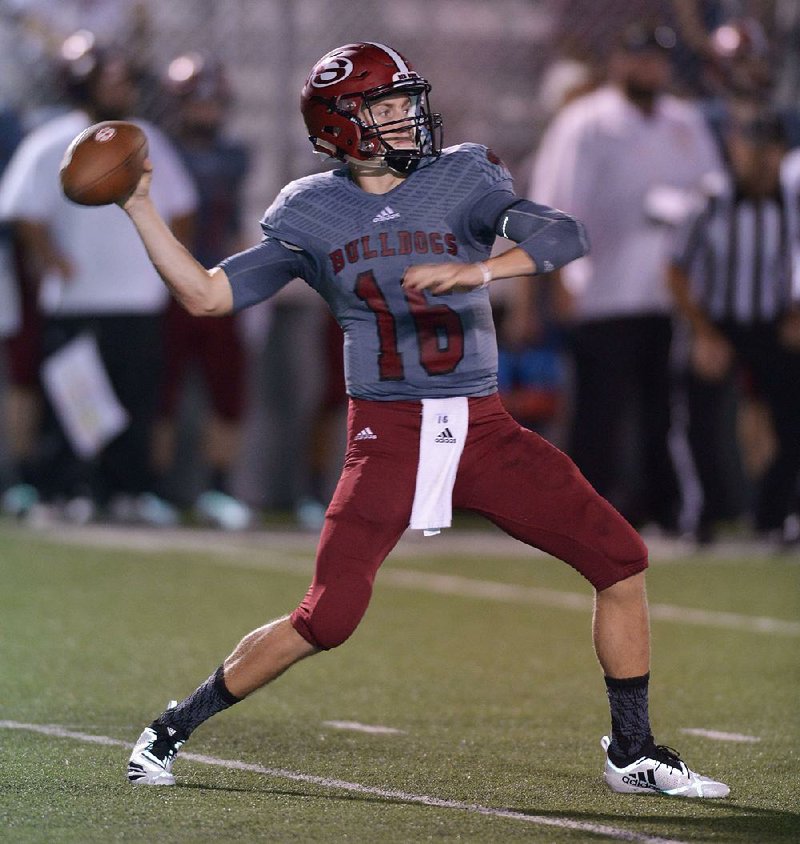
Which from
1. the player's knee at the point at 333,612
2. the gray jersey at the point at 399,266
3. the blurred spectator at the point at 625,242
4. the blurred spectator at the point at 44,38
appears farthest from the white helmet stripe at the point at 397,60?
the blurred spectator at the point at 44,38

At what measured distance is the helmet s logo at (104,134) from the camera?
16.3ft

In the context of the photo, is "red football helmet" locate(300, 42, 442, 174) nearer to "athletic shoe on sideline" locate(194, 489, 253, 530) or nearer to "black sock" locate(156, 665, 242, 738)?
"black sock" locate(156, 665, 242, 738)

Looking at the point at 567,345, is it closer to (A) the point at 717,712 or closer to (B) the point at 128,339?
(B) the point at 128,339

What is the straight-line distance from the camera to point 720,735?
18.3 feet

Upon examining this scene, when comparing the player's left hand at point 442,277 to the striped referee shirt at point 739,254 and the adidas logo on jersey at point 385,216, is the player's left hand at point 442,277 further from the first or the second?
the striped referee shirt at point 739,254

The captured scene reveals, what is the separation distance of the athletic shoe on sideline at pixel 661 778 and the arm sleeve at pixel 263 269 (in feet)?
4.60

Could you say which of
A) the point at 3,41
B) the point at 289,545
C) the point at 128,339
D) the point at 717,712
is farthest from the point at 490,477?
the point at 3,41

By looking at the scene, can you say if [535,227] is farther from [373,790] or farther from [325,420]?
[325,420]

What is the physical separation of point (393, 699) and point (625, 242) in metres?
4.35

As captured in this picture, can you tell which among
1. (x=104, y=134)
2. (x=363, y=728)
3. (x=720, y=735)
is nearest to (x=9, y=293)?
(x=363, y=728)

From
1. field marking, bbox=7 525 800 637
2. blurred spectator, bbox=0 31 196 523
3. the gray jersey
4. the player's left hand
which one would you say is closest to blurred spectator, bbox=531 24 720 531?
field marking, bbox=7 525 800 637

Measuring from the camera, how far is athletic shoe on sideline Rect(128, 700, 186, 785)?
482cm

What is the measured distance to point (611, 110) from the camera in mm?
9906

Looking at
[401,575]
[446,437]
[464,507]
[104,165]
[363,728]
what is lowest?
[401,575]
